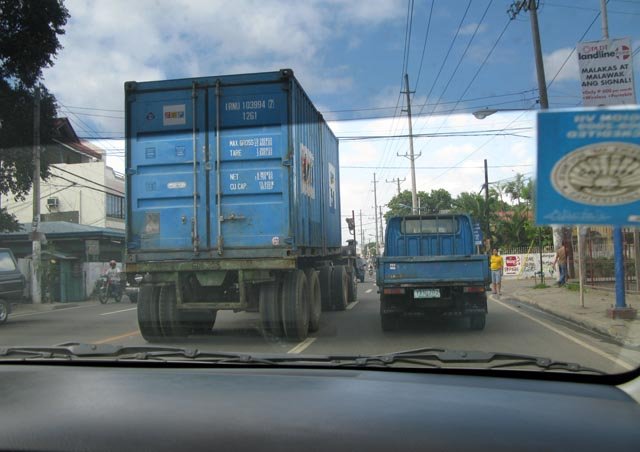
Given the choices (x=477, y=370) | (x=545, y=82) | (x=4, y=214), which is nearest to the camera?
(x=477, y=370)

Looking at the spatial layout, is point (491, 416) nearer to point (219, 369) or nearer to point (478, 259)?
point (219, 369)

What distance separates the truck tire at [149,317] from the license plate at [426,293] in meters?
3.99

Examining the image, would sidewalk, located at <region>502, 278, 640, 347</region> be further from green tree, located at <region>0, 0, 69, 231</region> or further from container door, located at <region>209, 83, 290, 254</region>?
green tree, located at <region>0, 0, 69, 231</region>

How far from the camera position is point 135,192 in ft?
27.3

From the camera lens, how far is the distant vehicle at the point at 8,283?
10164mm

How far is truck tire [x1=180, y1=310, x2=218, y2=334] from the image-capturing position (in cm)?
848

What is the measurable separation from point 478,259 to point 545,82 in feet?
17.2

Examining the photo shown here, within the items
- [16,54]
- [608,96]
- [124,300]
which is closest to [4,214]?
[16,54]

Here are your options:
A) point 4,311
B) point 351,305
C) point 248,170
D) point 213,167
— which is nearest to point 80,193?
point 4,311

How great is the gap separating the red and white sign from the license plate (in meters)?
5.76

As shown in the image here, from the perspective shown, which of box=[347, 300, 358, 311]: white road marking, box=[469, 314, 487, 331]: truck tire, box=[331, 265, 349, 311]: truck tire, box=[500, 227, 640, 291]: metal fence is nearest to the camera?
box=[469, 314, 487, 331]: truck tire

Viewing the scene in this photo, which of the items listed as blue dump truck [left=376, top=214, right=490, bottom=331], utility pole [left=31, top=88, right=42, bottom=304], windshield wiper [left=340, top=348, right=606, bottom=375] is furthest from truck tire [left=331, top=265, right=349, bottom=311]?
windshield wiper [left=340, top=348, right=606, bottom=375]

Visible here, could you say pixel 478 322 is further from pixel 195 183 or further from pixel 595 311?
pixel 195 183

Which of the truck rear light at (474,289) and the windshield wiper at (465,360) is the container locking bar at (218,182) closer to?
the truck rear light at (474,289)
